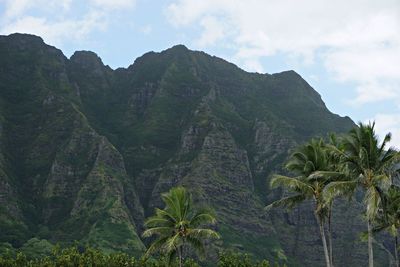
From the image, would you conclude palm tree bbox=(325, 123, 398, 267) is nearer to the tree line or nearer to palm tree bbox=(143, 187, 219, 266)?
the tree line

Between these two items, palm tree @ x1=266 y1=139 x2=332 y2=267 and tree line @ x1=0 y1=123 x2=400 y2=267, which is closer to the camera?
tree line @ x1=0 y1=123 x2=400 y2=267

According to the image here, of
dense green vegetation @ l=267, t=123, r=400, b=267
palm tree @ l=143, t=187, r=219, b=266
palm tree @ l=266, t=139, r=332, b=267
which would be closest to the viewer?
dense green vegetation @ l=267, t=123, r=400, b=267

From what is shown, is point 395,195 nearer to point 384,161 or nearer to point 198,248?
point 384,161

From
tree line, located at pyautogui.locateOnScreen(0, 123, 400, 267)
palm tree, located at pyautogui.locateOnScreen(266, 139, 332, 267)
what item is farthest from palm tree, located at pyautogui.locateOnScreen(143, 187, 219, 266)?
palm tree, located at pyautogui.locateOnScreen(266, 139, 332, 267)

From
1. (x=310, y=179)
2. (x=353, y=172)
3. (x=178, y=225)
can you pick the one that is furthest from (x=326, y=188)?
(x=178, y=225)

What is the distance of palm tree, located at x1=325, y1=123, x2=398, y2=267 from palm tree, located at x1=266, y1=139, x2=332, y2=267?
4704 mm

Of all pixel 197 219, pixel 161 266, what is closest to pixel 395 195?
pixel 197 219

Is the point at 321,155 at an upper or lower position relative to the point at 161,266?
upper

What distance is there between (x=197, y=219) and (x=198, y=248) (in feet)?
9.96

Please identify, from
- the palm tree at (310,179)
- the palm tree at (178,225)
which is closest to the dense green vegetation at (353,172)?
the palm tree at (310,179)

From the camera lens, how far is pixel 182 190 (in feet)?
193

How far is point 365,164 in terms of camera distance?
46.9 meters

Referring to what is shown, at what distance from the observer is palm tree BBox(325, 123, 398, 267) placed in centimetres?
4597

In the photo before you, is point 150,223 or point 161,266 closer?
point 150,223
